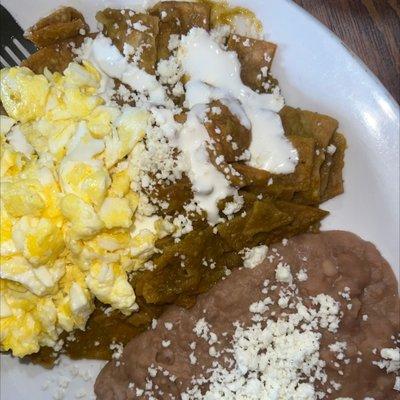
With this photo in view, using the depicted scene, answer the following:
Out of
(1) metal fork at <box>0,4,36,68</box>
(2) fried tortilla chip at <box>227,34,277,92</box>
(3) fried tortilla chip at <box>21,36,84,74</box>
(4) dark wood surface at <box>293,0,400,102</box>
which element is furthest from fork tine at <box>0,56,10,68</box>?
(4) dark wood surface at <box>293,0,400,102</box>

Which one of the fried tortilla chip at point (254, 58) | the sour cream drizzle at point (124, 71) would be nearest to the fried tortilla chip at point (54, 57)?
the sour cream drizzle at point (124, 71)

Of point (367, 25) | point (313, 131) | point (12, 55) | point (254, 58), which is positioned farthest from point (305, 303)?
point (12, 55)

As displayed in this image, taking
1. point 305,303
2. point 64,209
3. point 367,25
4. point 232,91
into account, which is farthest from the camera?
point 367,25

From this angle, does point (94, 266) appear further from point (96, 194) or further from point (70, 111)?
point (70, 111)

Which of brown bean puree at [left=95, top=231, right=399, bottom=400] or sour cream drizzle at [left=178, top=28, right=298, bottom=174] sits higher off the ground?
sour cream drizzle at [left=178, top=28, right=298, bottom=174]

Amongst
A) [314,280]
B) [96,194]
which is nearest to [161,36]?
[96,194]

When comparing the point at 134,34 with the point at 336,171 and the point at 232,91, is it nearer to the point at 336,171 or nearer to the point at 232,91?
the point at 232,91

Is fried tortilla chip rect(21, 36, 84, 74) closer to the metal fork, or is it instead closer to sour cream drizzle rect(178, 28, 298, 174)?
the metal fork
